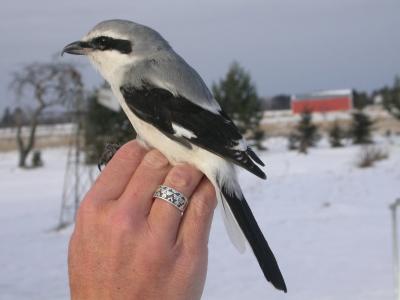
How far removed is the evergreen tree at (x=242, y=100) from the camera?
74.5 feet

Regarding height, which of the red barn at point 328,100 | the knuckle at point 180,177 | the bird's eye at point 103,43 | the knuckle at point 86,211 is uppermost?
the bird's eye at point 103,43

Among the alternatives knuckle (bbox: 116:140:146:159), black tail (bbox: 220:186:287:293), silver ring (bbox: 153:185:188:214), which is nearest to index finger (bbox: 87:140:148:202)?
knuckle (bbox: 116:140:146:159)

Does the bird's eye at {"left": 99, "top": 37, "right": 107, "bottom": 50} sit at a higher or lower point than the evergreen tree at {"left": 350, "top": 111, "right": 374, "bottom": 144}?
higher

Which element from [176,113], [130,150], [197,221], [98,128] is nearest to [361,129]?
[98,128]

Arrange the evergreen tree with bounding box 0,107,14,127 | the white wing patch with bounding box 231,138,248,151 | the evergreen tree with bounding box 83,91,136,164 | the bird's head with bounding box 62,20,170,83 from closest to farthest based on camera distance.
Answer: the white wing patch with bounding box 231,138,248,151
the bird's head with bounding box 62,20,170,83
the evergreen tree with bounding box 83,91,136,164
the evergreen tree with bounding box 0,107,14,127

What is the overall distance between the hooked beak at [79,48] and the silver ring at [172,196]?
0.85 metres

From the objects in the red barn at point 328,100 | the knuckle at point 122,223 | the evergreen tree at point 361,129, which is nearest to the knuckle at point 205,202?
the knuckle at point 122,223

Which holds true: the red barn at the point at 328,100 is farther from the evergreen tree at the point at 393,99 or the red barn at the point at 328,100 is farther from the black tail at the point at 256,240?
the black tail at the point at 256,240

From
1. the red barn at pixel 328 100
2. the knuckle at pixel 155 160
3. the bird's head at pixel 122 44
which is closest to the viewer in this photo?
the knuckle at pixel 155 160

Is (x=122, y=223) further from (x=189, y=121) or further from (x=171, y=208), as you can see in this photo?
(x=189, y=121)

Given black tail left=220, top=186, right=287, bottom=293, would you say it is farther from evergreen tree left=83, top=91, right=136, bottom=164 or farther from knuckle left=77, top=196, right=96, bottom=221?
evergreen tree left=83, top=91, right=136, bottom=164

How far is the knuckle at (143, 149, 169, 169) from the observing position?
1557 millimetres

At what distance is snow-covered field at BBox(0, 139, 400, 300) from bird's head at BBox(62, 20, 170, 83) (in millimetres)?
3333

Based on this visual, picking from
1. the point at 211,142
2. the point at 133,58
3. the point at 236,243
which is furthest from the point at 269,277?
the point at 133,58
